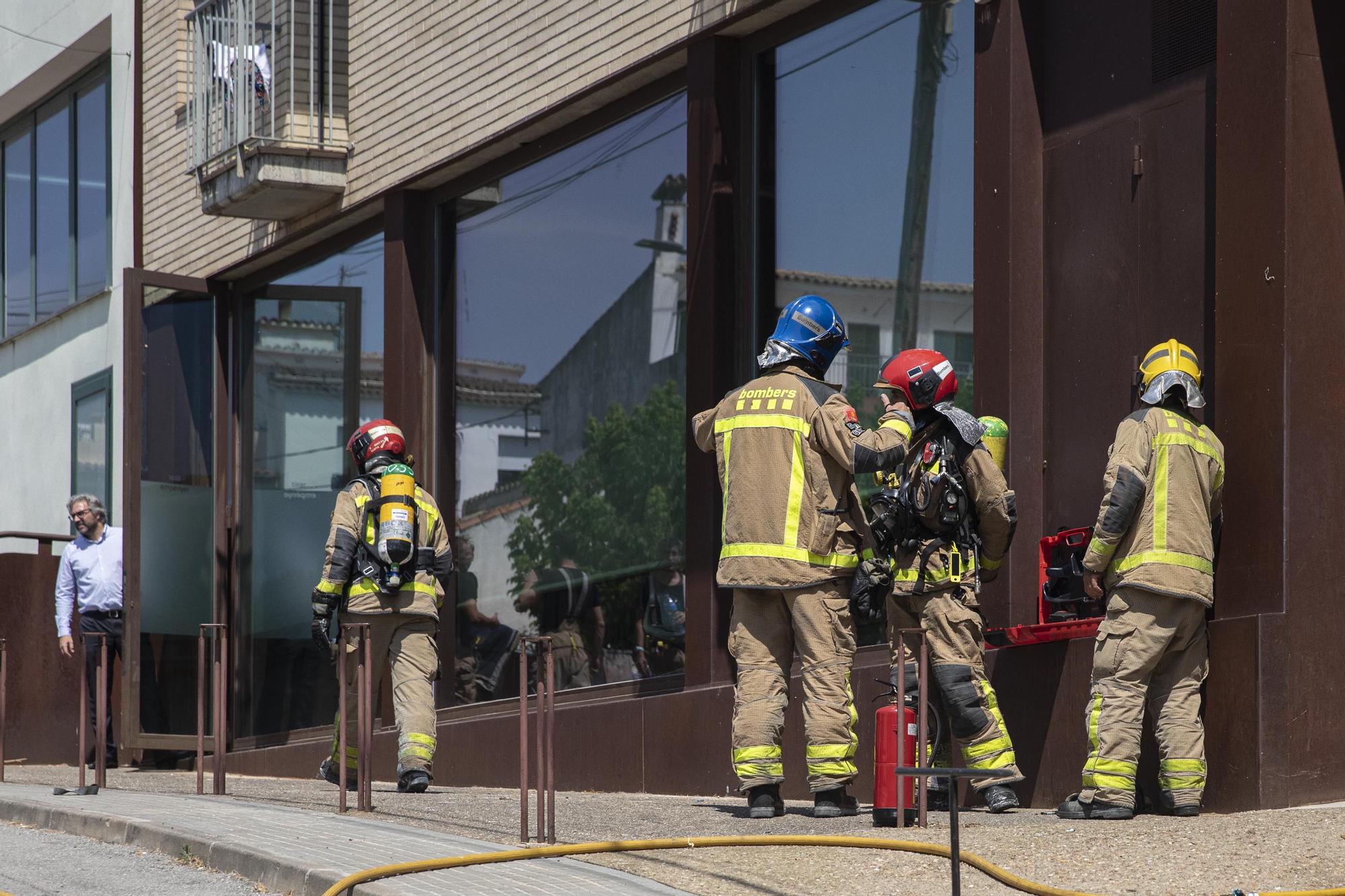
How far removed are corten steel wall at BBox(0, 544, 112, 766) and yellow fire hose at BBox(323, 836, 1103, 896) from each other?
395 inches

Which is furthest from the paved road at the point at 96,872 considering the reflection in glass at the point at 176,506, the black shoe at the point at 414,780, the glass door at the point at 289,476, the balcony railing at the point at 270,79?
the reflection in glass at the point at 176,506

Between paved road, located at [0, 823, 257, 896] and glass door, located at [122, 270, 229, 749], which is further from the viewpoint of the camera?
glass door, located at [122, 270, 229, 749]

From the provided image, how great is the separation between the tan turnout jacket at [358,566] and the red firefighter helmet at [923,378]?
335cm

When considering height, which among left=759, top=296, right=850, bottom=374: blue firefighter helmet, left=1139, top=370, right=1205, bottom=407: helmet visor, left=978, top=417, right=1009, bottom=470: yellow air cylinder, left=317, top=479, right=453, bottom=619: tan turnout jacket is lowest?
left=317, top=479, right=453, bottom=619: tan turnout jacket

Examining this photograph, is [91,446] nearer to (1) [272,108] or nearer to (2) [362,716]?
(1) [272,108]

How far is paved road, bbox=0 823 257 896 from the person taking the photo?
6.82 meters

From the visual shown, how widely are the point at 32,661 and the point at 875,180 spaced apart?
9.22m

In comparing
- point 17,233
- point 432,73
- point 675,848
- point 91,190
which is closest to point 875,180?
point 432,73

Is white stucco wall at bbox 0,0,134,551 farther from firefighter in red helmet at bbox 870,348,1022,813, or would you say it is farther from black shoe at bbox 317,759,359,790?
firefighter in red helmet at bbox 870,348,1022,813

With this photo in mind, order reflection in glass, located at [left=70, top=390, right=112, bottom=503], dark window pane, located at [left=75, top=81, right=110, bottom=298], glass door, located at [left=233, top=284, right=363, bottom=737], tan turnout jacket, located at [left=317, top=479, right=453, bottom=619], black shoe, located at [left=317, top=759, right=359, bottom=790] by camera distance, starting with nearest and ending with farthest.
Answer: tan turnout jacket, located at [left=317, top=479, right=453, bottom=619], black shoe, located at [left=317, top=759, right=359, bottom=790], glass door, located at [left=233, top=284, right=363, bottom=737], reflection in glass, located at [left=70, top=390, right=112, bottom=503], dark window pane, located at [left=75, top=81, right=110, bottom=298]

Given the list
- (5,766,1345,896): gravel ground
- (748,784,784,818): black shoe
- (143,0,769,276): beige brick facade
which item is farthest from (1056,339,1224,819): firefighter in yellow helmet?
(143,0,769,276): beige brick facade

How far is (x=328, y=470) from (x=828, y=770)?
326 inches

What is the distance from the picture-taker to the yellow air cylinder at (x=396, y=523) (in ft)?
32.6

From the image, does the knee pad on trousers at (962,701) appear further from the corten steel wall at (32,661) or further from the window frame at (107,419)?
the window frame at (107,419)
